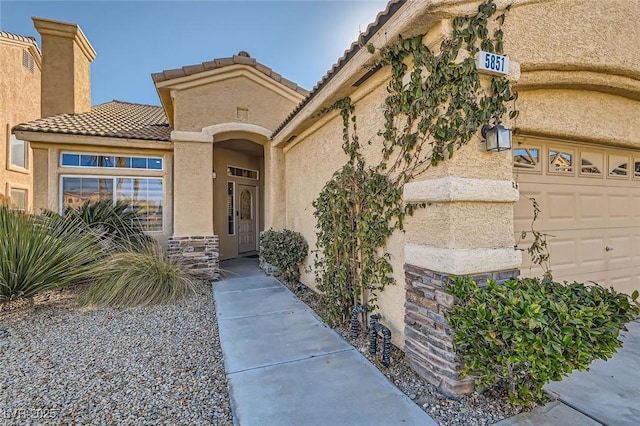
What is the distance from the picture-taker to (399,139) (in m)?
3.99

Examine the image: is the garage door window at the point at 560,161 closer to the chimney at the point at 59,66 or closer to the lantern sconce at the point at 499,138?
the lantern sconce at the point at 499,138

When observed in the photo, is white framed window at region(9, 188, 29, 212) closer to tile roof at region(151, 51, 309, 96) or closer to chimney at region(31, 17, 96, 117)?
chimney at region(31, 17, 96, 117)

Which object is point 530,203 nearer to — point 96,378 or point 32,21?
point 96,378

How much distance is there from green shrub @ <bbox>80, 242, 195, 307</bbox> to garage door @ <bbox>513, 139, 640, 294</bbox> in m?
6.81

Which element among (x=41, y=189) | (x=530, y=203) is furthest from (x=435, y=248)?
(x=41, y=189)

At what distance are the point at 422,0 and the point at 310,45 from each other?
7050 mm

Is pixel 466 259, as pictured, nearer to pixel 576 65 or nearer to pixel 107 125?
pixel 576 65

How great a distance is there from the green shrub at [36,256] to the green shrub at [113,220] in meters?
1.11

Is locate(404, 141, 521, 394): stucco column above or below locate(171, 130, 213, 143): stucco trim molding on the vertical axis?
below

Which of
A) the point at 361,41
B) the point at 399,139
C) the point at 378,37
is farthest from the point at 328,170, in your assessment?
the point at 378,37

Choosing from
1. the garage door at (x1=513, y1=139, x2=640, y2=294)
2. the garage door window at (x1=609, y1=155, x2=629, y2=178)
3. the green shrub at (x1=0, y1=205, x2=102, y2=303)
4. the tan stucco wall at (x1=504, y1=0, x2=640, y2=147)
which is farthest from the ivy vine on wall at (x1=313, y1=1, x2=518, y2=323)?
the green shrub at (x1=0, y1=205, x2=102, y2=303)

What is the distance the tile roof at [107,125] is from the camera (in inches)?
349

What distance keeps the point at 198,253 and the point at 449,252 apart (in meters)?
7.69

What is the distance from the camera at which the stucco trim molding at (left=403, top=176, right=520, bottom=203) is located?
3123 millimetres
